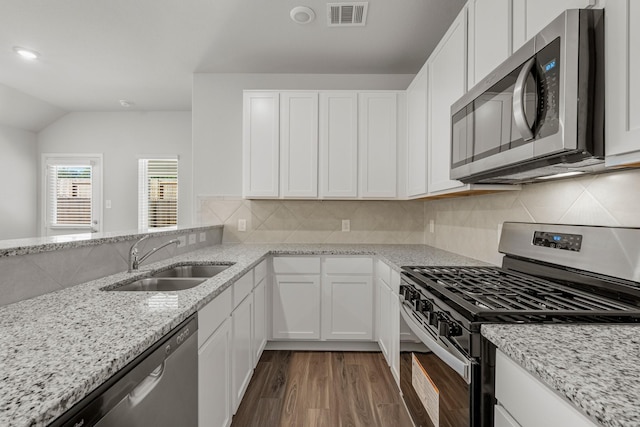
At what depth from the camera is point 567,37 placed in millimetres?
940

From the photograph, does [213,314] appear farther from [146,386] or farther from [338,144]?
[338,144]

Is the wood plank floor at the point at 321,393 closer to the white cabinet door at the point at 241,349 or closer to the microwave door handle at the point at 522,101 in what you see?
the white cabinet door at the point at 241,349

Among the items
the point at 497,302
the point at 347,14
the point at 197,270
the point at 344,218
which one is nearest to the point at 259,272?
the point at 197,270

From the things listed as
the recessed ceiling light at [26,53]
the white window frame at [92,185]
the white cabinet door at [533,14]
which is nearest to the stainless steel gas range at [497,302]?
the white cabinet door at [533,14]

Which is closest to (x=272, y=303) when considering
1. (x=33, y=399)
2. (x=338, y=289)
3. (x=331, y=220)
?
(x=338, y=289)

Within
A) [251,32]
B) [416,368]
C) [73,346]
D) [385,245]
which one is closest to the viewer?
[73,346]

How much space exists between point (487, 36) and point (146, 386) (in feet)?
6.19

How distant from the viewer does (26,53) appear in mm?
3094

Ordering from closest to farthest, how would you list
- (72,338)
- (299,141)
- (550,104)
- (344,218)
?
(72,338), (550,104), (299,141), (344,218)

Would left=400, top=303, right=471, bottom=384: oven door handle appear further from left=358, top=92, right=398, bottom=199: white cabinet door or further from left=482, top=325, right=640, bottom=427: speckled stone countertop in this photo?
left=358, top=92, right=398, bottom=199: white cabinet door

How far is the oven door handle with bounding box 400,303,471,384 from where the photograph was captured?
3.20ft

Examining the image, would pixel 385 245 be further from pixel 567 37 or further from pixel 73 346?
pixel 73 346

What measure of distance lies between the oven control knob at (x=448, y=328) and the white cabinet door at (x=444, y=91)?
3.12ft

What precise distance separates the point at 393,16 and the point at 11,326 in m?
2.75
